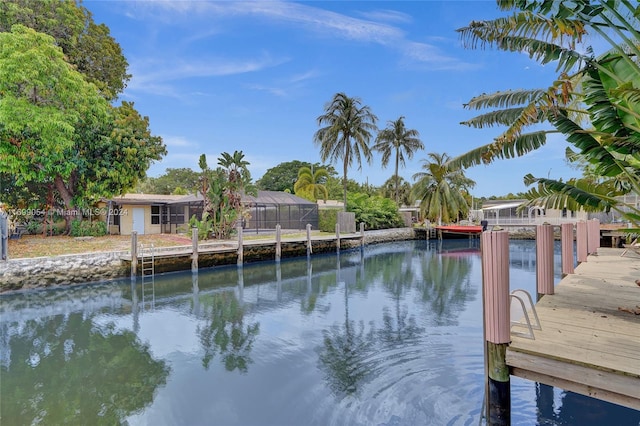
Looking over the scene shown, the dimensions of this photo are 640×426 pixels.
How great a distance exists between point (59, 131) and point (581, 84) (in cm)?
1868

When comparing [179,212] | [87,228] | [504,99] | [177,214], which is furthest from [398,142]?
[504,99]

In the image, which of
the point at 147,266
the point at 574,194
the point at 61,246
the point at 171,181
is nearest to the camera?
the point at 574,194

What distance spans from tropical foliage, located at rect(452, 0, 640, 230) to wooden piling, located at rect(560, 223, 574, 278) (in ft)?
3.23

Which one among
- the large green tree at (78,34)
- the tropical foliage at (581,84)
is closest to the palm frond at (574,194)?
the tropical foliage at (581,84)

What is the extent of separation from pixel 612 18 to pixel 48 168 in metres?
20.7

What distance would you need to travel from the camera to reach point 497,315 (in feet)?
11.5

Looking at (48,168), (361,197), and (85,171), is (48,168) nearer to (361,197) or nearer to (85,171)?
(85,171)

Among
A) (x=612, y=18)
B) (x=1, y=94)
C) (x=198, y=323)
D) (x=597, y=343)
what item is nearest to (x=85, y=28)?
(x=1, y=94)

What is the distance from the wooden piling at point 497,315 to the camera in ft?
11.5

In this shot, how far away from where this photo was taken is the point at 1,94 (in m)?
15.0

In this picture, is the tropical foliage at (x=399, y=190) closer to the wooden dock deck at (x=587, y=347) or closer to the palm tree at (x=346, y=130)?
the palm tree at (x=346, y=130)

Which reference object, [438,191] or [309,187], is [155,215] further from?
[438,191]

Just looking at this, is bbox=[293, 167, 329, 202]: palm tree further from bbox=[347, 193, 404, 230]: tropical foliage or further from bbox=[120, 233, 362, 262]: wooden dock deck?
bbox=[120, 233, 362, 262]: wooden dock deck

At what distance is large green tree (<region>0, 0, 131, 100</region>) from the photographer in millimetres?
17219
